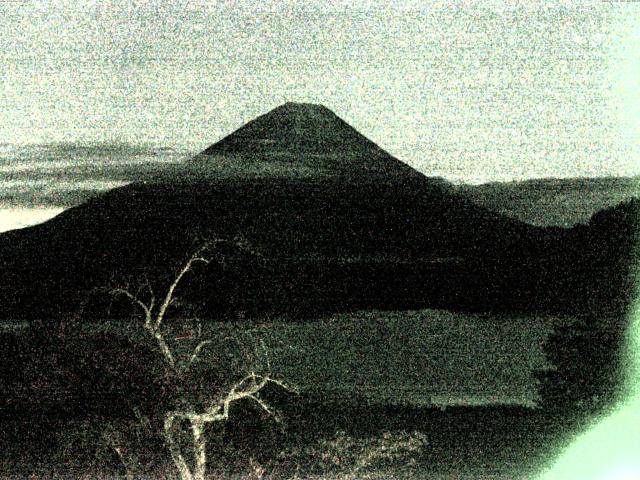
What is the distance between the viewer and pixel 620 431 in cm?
808

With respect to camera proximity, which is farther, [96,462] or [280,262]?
[280,262]

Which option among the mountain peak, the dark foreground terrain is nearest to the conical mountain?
the mountain peak

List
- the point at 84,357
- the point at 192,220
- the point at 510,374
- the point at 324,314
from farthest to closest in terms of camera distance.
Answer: the point at 192,220 < the point at 324,314 < the point at 510,374 < the point at 84,357

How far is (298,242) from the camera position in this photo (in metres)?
17.5

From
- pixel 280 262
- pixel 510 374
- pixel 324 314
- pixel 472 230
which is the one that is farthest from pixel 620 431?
pixel 472 230

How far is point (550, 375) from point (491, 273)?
2.23 meters

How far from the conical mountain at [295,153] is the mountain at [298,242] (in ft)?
0.22

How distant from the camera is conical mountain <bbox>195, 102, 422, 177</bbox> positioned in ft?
67.5

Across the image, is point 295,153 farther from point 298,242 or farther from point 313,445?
point 313,445

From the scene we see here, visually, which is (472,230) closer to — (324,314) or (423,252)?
(423,252)

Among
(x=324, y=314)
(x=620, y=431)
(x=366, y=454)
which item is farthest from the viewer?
(x=324, y=314)

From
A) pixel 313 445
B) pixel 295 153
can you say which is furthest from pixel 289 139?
pixel 313 445

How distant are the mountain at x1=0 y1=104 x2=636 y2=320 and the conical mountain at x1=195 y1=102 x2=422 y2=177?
68 millimetres

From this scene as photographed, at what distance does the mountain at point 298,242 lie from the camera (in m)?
10.3
